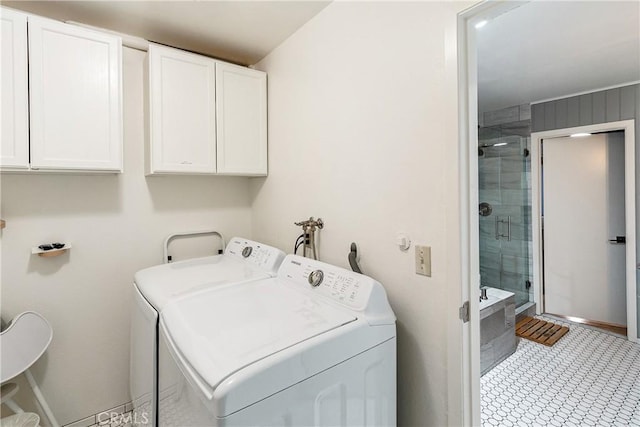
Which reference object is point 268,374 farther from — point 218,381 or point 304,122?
point 304,122

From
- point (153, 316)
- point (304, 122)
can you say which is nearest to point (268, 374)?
point (153, 316)

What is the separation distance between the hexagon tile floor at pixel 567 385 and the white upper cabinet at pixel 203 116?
227 centimetres

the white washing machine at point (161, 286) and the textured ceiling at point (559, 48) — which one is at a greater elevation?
the textured ceiling at point (559, 48)

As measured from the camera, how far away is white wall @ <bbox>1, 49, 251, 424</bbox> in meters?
1.73

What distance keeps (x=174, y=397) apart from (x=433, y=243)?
1.06 metres

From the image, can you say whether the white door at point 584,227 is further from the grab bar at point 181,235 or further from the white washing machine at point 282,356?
the grab bar at point 181,235

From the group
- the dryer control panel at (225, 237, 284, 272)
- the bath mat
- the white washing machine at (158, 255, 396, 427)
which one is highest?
the dryer control panel at (225, 237, 284, 272)

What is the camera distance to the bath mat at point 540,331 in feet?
9.91

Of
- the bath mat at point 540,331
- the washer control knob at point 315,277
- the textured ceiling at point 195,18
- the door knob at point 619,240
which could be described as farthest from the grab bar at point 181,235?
the door knob at point 619,240

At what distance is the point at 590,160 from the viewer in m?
3.40

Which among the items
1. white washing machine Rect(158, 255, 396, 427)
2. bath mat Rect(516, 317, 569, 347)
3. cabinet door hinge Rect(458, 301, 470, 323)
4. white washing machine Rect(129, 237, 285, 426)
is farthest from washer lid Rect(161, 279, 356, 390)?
bath mat Rect(516, 317, 569, 347)

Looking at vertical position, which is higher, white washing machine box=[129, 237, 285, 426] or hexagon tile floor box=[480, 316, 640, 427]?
white washing machine box=[129, 237, 285, 426]

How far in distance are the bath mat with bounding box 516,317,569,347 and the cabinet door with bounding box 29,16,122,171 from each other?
371cm

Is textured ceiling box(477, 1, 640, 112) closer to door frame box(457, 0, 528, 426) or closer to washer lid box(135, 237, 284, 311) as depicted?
door frame box(457, 0, 528, 426)
